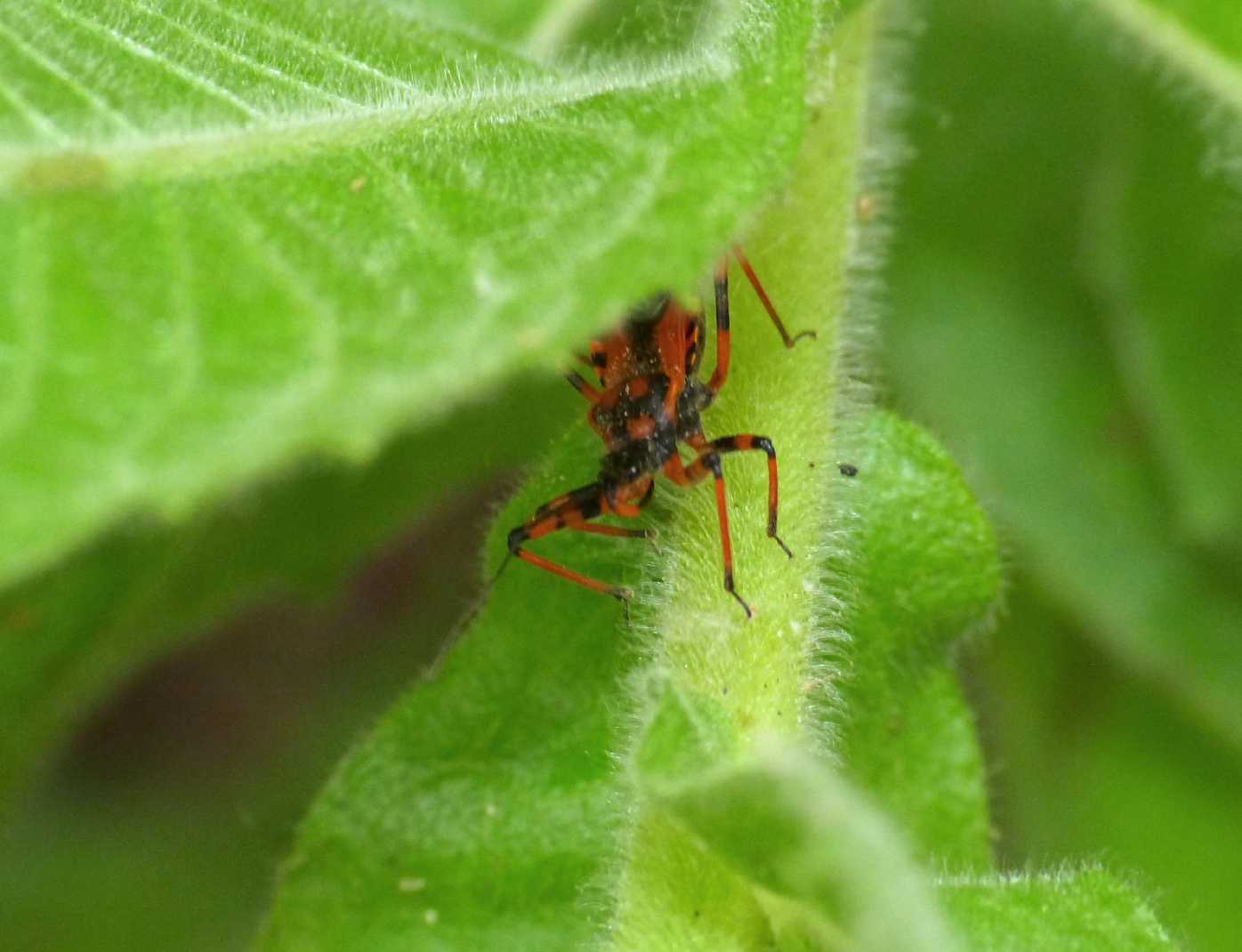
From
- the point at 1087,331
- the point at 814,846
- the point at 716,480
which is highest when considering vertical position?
the point at 814,846

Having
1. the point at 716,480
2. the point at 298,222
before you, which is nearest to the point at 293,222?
the point at 298,222

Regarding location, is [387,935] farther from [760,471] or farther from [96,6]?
[96,6]

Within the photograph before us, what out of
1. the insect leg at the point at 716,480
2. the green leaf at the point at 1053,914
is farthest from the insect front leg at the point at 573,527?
the green leaf at the point at 1053,914

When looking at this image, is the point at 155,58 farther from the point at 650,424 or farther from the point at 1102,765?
the point at 1102,765

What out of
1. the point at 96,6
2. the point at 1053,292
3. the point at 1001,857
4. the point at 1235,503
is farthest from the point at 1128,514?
the point at 96,6

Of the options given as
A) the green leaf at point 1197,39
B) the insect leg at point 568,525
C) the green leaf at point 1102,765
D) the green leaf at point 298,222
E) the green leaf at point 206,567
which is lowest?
the green leaf at point 1102,765

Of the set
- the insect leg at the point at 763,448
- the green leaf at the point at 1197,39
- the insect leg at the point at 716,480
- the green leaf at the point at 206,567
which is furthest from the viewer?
the green leaf at the point at 206,567

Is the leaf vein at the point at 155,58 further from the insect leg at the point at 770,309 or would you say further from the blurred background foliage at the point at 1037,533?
the blurred background foliage at the point at 1037,533
